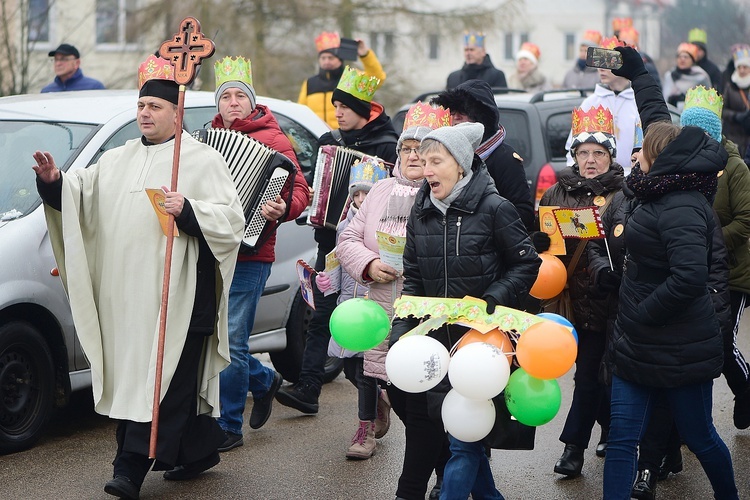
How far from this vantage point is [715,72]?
16.6 m

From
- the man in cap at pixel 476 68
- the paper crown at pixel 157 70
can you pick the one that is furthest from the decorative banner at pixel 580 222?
the man in cap at pixel 476 68

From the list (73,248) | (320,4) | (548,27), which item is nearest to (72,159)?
(73,248)

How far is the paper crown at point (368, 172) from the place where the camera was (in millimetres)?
6867

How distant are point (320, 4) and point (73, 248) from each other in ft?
92.6

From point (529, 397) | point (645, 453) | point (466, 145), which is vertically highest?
point (466, 145)

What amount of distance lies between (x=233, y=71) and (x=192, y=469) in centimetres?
226

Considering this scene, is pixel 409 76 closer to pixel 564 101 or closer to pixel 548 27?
pixel 564 101

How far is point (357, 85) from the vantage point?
7320 mm

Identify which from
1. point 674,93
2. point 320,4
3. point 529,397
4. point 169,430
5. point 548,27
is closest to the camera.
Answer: point 529,397

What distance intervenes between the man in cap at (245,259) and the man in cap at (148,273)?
0.63m

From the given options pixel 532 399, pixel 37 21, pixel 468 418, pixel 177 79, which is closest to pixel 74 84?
pixel 177 79

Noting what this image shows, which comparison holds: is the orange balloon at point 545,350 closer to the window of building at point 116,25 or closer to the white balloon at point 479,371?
the white balloon at point 479,371

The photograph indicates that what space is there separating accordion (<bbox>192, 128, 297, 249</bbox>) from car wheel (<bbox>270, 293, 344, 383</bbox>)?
1689 mm

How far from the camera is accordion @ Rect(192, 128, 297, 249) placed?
6.61m
